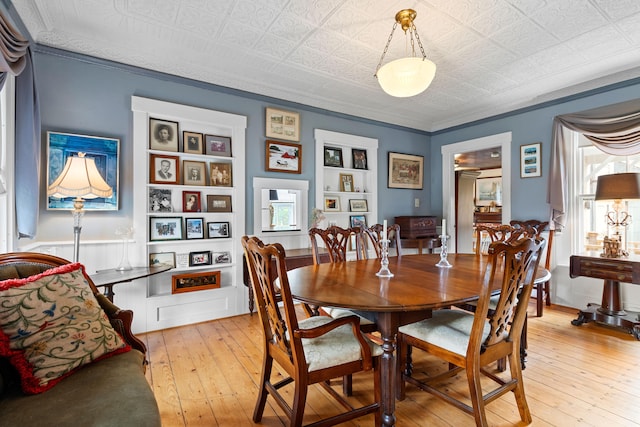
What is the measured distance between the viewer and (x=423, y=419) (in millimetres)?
1735

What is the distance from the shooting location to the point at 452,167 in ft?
16.4

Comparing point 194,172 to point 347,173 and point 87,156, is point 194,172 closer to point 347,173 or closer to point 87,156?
point 87,156

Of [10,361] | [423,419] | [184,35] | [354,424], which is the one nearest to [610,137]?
[423,419]

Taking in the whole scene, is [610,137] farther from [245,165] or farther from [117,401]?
[117,401]

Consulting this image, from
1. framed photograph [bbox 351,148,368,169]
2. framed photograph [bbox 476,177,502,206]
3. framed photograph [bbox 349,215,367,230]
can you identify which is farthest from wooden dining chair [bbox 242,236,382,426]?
framed photograph [bbox 476,177,502,206]

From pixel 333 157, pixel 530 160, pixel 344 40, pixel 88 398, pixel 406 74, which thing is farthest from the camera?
pixel 333 157

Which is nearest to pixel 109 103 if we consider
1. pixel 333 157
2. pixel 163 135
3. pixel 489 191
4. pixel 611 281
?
pixel 163 135

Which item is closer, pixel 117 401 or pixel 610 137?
pixel 117 401

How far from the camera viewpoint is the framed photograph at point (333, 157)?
13.9 feet

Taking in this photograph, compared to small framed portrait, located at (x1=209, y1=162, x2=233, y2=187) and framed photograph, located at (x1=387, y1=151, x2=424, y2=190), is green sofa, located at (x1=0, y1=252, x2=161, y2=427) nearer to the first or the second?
small framed portrait, located at (x1=209, y1=162, x2=233, y2=187)

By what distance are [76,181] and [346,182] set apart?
304cm

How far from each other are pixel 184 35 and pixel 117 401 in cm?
259

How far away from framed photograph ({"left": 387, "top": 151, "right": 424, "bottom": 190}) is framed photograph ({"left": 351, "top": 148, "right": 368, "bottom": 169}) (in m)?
0.46

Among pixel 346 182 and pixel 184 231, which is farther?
pixel 346 182
